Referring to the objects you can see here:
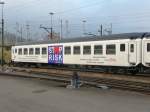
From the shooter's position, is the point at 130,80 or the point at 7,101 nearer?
the point at 7,101

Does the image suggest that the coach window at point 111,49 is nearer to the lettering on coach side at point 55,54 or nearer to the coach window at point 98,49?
the coach window at point 98,49


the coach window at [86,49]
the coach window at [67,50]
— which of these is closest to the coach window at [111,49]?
the coach window at [86,49]

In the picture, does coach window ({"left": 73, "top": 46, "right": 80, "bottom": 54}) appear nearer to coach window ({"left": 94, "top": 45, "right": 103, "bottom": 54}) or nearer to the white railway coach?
the white railway coach

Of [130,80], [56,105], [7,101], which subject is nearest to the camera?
[56,105]

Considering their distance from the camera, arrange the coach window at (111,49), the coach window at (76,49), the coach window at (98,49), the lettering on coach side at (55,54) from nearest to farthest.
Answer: the coach window at (111,49)
the coach window at (98,49)
the coach window at (76,49)
the lettering on coach side at (55,54)

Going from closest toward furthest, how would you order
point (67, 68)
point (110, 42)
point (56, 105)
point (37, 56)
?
point (56, 105)
point (110, 42)
point (67, 68)
point (37, 56)

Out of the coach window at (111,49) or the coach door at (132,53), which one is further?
the coach window at (111,49)

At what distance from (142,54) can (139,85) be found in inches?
219

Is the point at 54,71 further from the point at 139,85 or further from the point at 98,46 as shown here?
the point at 139,85

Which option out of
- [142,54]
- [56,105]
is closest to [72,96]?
[56,105]

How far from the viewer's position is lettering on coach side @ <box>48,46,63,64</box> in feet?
118

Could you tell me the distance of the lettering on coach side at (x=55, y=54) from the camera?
35.9 m

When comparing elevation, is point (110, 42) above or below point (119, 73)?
above

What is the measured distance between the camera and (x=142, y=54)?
26281mm
